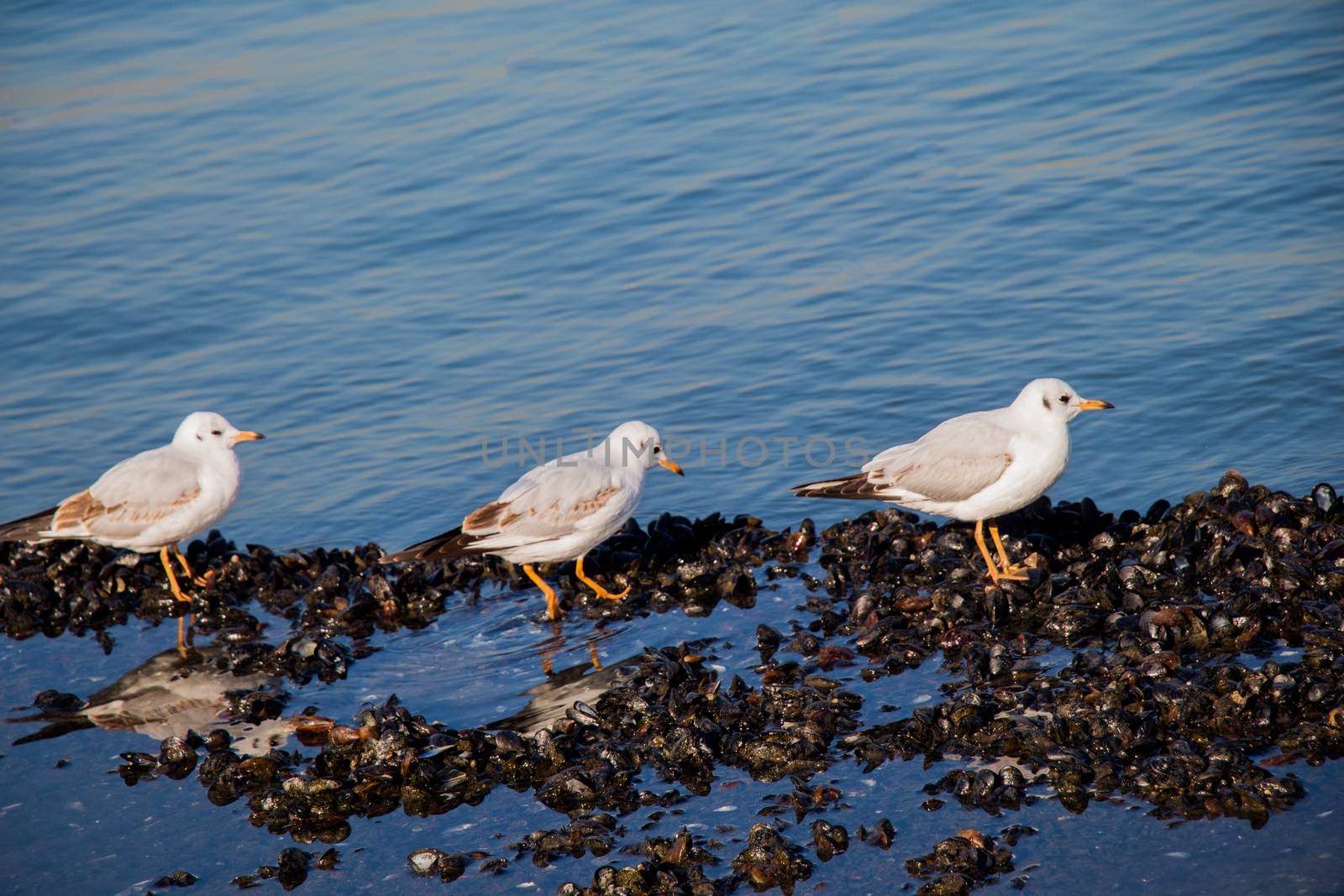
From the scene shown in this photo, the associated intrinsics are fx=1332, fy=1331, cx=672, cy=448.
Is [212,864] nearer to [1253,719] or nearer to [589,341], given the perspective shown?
[1253,719]

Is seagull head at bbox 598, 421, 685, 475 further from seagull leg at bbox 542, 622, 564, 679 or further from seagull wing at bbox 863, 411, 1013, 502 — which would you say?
seagull wing at bbox 863, 411, 1013, 502

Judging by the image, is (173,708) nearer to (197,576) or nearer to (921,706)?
(197,576)

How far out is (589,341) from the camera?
50.7 ft

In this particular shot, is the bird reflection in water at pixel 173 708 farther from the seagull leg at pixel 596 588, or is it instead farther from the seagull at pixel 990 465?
the seagull at pixel 990 465

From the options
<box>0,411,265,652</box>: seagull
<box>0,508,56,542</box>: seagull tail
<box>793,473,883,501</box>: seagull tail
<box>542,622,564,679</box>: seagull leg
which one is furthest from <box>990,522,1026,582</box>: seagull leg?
<box>0,508,56,542</box>: seagull tail

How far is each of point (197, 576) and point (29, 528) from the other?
1.35 meters

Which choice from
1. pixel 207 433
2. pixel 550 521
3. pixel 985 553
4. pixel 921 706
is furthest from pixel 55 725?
pixel 985 553

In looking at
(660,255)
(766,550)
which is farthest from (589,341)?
(766,550)

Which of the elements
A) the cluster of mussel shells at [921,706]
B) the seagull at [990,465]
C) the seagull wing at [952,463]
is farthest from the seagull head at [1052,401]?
the cluster of mussel shells at [921,706]

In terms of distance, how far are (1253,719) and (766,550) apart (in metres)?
4.01

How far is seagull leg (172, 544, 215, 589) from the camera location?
10.5 metres

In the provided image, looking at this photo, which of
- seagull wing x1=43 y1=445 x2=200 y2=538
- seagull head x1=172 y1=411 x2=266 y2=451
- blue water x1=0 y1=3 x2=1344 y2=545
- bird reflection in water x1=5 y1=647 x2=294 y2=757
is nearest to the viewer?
bird reflection in water x1=5 y1=647 x2=294 y2=757

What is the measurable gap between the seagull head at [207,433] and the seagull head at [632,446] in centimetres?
288

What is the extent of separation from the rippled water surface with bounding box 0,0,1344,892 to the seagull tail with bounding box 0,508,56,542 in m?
1.08
